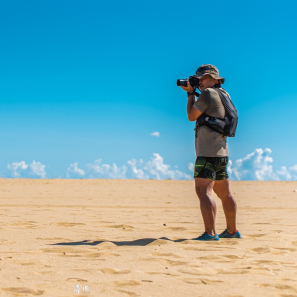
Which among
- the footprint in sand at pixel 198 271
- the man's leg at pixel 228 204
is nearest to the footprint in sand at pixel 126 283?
the footprint in sand at pixel 198 271

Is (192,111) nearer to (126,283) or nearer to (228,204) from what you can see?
(228,204)

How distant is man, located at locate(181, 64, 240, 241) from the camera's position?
490 cm

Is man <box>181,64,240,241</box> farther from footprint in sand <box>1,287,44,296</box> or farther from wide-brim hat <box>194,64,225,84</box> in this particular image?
footprint in sand <box>1,287,44,296</box>

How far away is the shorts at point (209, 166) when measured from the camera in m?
4.92

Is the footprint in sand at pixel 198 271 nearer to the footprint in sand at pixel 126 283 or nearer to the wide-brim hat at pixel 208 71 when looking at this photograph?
the footprint in sand at pixel 126 283

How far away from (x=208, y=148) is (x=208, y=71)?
931 mm

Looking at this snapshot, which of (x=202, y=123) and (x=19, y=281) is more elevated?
(x=202, y=123)

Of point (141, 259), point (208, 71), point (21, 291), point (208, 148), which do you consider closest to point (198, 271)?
point (141, 259)

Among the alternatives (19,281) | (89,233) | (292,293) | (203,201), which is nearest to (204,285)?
(292,293)

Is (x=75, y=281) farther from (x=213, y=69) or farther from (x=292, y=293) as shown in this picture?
(x=213, y=69)

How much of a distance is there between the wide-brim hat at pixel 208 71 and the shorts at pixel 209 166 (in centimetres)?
97

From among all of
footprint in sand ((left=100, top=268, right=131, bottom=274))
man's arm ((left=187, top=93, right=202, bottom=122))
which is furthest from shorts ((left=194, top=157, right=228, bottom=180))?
footprint in sand ((left=100, top=268, right=131, bottom=274))

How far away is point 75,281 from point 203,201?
6.94 feet

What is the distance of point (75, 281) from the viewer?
319 cm
